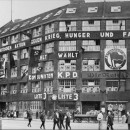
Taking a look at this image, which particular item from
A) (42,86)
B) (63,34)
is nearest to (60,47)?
→ (63,34)

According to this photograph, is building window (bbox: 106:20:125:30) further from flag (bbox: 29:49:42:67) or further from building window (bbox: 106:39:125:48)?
flag (bbox: 29:49:42:67)

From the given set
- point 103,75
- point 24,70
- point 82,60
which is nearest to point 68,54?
point 82,60

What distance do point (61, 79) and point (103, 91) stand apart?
681 cm

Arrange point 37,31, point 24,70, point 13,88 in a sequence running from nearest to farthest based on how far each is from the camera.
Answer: point 37,31 → point 24,70 → point 13,88

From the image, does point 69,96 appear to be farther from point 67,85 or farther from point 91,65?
point 91,65

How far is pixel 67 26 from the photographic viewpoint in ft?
218

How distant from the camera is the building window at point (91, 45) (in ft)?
214

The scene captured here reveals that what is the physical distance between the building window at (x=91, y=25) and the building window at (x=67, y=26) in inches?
61.8

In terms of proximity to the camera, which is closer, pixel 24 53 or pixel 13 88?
pixel 24 53

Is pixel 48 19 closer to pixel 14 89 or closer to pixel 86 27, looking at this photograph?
pixel 86 27

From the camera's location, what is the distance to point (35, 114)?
6831 cm

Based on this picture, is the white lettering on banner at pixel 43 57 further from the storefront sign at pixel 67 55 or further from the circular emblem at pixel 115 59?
the circular emblem at pixel 115 59

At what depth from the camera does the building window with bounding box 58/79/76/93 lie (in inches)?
2562

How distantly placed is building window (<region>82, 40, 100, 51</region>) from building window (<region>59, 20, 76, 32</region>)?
2.86 metres
